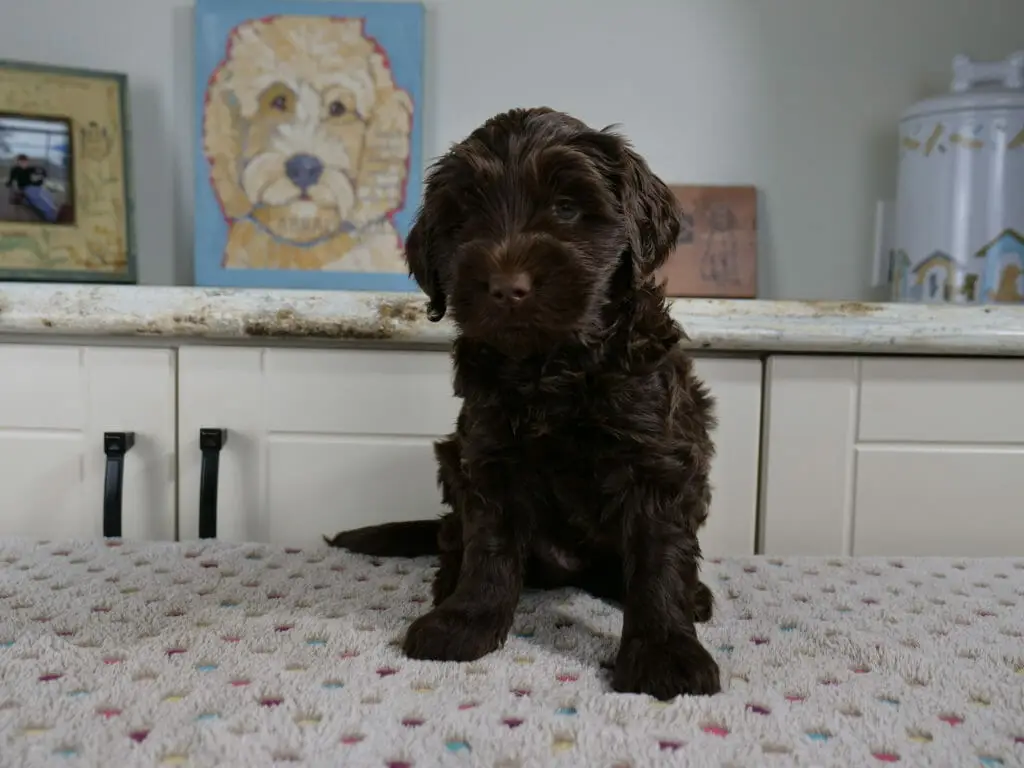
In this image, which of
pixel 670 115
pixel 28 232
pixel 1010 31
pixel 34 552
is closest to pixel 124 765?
pixel 34 552

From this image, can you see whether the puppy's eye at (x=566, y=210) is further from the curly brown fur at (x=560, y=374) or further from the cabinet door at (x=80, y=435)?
the cabinet door at (x=80, y=435)

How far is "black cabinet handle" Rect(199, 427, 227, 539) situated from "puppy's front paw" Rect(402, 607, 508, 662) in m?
0.58

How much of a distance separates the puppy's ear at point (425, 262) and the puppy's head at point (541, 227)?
2 cm

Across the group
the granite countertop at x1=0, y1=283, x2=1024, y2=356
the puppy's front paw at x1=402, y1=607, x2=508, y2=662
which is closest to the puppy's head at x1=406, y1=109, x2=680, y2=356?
the puppy's front paw at x1=402, y1=607, x2=508, y2=662

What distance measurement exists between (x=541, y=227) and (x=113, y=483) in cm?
85

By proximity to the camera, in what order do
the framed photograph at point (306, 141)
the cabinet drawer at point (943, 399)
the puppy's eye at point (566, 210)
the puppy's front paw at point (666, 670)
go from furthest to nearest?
the framed photograph at point (306, 141)
the cabinet drawer at point (943, 399)
the puppy's eye at point (566, 210)
the puppy's front paw at point (666, 670)

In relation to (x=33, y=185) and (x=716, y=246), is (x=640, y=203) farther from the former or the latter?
(x=33, y=185)

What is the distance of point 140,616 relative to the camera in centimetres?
89

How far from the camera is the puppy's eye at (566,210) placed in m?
0.86

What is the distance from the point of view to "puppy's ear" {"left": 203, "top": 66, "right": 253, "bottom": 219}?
1638mm

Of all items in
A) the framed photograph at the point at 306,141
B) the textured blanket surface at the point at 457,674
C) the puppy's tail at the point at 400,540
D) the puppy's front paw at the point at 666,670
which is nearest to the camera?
the textured blanket surface at the point at 457,674

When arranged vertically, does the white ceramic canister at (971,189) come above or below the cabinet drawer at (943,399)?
above

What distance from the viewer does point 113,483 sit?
50.7 inches

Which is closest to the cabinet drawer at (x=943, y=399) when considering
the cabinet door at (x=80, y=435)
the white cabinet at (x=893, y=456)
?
the white cabinet at (x=893, y=456)
